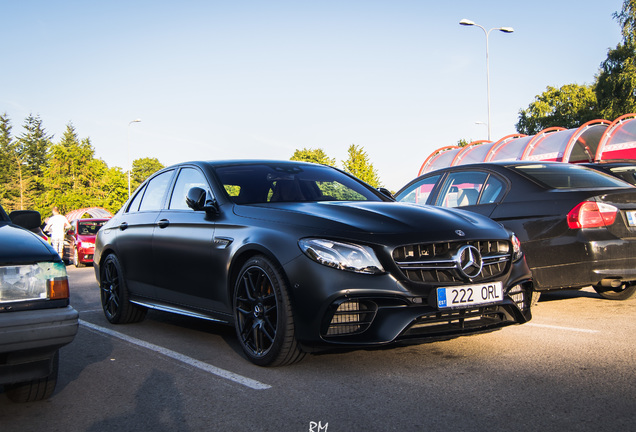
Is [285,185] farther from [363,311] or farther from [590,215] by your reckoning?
[590,215]

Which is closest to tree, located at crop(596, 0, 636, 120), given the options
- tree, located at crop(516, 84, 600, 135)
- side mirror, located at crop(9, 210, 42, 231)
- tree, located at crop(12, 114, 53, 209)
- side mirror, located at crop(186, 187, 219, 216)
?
tree, located at crop(516, 84, 600, 135)

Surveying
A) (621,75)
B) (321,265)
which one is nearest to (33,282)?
(321,265)

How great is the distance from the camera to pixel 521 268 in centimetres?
467

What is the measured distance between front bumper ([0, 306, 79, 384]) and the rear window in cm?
480

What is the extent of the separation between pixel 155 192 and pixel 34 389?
311 centimetres

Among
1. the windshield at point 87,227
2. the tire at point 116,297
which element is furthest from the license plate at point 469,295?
the windshield at point 87,227

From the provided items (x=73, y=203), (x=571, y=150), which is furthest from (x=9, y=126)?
(x=571, y=150)

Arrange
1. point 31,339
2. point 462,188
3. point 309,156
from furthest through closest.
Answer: point 309,156, point 462,188, point 31,339

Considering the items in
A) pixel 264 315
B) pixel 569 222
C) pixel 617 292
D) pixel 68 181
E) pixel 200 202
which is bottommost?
pixel 617 292

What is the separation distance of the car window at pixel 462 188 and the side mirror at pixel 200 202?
3.14 m

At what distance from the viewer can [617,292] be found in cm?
714

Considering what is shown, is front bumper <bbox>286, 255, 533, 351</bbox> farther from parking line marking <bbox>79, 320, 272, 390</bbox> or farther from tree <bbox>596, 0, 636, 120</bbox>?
tree <bbox>596, 0, 636, 120</bbox>

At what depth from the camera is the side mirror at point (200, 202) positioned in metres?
5.13

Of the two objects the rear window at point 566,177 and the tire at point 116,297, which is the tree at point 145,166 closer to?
the tire at point 116,297
